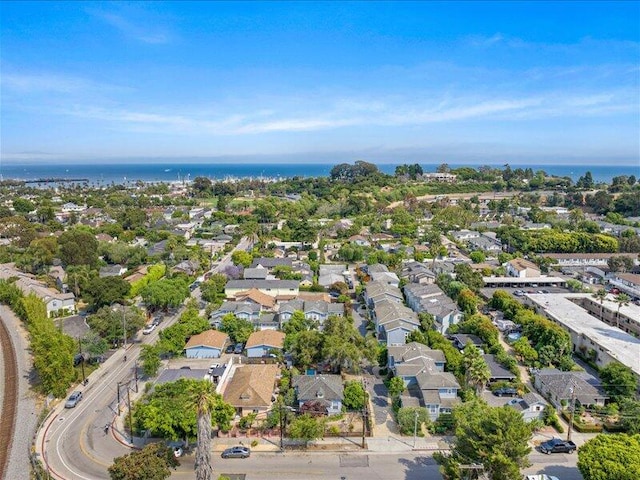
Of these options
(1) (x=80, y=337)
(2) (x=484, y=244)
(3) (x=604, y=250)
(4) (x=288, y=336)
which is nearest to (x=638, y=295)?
(3) (x=604, y=250)

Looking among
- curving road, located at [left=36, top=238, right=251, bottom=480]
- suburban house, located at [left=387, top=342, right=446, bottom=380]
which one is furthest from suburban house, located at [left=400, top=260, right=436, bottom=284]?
curving road, located at [left=36, top=238, right=251, bottom=480]

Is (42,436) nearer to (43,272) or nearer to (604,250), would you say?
(43,272)

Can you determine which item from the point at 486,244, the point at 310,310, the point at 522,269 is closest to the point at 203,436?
the point at 310,310

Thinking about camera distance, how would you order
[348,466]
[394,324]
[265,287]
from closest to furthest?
[348,466] → [394,324] → [265,287]

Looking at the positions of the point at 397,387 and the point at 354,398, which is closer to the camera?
the point at 354,398

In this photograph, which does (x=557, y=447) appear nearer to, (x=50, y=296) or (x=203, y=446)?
(x=203, y=446)

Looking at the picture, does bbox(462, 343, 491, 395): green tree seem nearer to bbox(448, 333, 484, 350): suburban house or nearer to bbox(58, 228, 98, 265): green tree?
bbox(448, 333, 484, 350): suburban house

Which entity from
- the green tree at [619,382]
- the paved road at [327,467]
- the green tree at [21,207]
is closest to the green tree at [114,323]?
the paved road at [327,467]
